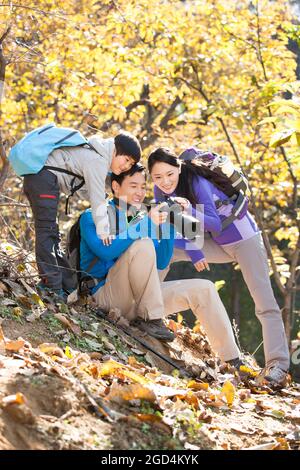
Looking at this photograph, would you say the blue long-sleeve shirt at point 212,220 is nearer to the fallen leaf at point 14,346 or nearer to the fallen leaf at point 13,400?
the fallen leaf at point 14,346

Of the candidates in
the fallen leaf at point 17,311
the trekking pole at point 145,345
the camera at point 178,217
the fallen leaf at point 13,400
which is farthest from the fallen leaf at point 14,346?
the camera at point 178,217

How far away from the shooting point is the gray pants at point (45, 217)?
475 cm

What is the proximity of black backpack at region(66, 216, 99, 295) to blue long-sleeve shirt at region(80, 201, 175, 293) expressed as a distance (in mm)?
24

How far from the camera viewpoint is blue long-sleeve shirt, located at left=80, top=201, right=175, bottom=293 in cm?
462

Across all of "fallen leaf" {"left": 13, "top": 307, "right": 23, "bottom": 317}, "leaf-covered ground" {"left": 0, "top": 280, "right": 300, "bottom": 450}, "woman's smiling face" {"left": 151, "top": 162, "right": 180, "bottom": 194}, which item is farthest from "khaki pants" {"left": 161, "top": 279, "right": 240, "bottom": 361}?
"fallen leaf" {"left": 13, "top": 307, "right": 23, "bottom": 317}

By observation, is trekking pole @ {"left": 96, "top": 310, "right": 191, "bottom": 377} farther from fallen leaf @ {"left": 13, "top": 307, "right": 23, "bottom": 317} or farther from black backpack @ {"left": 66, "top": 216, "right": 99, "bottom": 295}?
fallen leaf @ {"left": 13, "top": 307, "right": 23, "bottom": 317}

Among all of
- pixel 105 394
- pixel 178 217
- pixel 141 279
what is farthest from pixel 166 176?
pixel 105 394

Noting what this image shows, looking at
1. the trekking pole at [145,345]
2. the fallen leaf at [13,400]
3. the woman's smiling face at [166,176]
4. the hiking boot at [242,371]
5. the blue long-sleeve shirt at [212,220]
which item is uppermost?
the woman's smiling face at [166,176]

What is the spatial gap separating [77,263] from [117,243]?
438 millimetres

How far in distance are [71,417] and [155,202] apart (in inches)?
97.0

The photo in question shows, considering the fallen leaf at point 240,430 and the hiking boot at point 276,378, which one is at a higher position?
the fallen leaf at point 240,430

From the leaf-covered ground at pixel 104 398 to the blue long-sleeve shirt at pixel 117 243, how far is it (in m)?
0.43

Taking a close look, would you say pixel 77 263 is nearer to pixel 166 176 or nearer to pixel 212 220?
pixel 166 176

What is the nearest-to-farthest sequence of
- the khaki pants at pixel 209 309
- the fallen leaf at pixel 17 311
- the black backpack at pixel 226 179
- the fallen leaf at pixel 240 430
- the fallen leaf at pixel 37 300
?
the fallen leaf at pixel 240 430
the fallen leaf at pixel 17 311
the fallen leaf at pixel 37 300
the khaki pants at pixel 209 309
the black backpack at pixel 226 179
